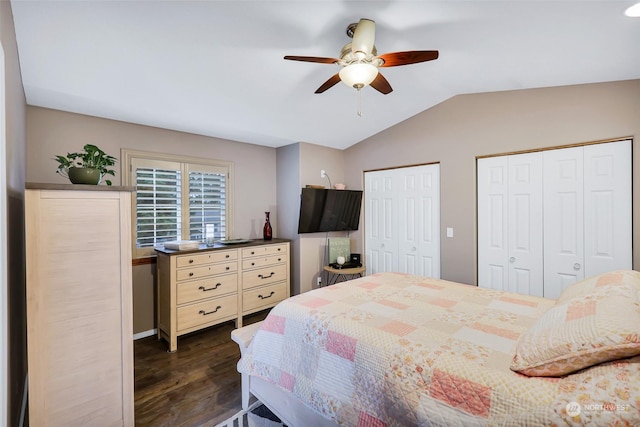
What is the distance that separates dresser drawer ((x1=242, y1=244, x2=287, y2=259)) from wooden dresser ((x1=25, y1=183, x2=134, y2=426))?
1.74 meters

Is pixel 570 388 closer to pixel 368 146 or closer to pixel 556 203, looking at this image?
pixel 556 203

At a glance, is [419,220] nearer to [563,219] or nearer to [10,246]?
→ [563,219]

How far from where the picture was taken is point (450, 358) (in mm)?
1251

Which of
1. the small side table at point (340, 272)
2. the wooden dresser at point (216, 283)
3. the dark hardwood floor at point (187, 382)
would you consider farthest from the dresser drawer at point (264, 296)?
the small side table at point (340, 272)

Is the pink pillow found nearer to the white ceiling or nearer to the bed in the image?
the bed

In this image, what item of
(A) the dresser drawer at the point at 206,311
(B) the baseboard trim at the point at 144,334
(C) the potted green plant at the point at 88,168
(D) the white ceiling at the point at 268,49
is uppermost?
(D) the white ceiling at the point at 268,49

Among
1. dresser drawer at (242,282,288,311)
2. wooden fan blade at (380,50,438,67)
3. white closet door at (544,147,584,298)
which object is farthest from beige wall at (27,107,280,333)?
white closet door at (544,147,584,298)

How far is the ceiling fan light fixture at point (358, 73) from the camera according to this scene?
72.6 inches

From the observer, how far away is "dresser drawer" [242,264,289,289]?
11.5ft

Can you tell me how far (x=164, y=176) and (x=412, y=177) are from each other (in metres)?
3.10

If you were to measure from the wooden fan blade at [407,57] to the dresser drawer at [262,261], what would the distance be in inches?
103

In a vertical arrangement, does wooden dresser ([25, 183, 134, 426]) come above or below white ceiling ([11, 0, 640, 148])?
below

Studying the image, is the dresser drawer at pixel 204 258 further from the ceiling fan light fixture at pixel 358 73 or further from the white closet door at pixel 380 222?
the ceiling fan light fixture at pixel 358 73

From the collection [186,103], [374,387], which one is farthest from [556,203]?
[186,103]
